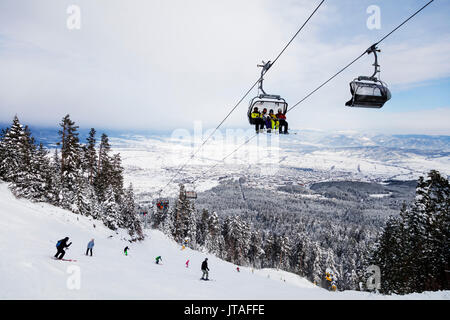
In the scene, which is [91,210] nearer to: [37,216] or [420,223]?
[37,216]

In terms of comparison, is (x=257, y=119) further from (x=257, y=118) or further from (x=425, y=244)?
(x=425, y=244)

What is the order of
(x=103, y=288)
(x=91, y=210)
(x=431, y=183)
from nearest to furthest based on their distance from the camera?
(x=103, y=288) → (x=431, y=183) → (x=91, y=210)

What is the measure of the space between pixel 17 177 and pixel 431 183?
45884 millimetres

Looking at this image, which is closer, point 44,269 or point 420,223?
point 44,269

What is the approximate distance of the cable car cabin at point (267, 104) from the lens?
10.1 metres

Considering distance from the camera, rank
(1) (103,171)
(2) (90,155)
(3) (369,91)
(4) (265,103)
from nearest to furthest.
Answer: (3) (369,91), (4) (265,103), (1) (103,171), (2) (90,155)

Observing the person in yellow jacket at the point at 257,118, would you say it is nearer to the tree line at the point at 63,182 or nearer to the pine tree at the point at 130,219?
the tree line at the point at 63,182

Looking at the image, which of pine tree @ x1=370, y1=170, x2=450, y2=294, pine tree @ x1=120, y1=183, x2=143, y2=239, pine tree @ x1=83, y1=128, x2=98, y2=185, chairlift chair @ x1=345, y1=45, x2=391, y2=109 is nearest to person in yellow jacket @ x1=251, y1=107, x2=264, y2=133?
chairlift chair @ x1=345, y1=45, x2=391, y2=109

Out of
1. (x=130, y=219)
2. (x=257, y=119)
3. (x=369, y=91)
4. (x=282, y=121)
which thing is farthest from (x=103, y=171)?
(x=369, y=91)

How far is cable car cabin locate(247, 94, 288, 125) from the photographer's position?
10148 millimetres

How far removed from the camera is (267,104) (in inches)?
420

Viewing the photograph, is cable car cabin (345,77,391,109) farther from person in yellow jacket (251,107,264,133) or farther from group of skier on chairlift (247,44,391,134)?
person in yellow jacket (251,107,264,133)
